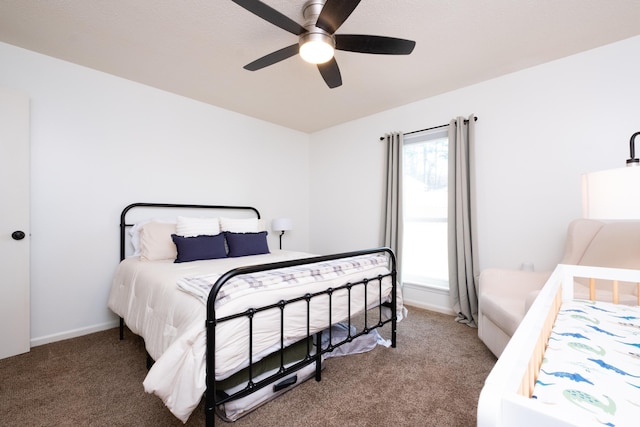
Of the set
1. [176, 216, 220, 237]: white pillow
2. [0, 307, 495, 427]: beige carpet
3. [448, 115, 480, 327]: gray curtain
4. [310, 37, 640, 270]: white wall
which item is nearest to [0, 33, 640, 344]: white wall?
[310, 37, 640, 270]: white wall

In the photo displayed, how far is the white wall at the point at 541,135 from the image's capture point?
7.34 ft

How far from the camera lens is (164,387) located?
119cm

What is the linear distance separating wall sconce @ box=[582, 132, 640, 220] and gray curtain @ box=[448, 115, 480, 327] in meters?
1.76

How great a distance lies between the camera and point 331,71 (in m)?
2.00

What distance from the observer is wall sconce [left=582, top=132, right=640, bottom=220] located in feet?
3.17

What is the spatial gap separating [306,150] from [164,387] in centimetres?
387

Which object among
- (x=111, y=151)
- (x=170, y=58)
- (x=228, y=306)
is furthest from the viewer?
(x=111, y=151)

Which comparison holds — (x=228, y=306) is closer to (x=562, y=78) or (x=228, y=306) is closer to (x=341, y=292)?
(x=341, y=292)

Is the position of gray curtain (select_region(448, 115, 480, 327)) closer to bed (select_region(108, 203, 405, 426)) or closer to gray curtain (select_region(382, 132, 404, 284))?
gray curtain (select_region(382, 132, 404, 284))

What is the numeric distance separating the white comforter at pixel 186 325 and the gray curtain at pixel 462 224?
105cm

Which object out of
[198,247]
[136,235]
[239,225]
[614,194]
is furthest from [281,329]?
[136,235]

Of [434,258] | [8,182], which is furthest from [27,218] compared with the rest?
[434,258]

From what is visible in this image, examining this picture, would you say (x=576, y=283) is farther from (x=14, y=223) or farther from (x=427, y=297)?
(x=14, y=223)

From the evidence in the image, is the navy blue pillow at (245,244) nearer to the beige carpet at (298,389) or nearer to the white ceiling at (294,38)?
the beige carpet at (298,389)
